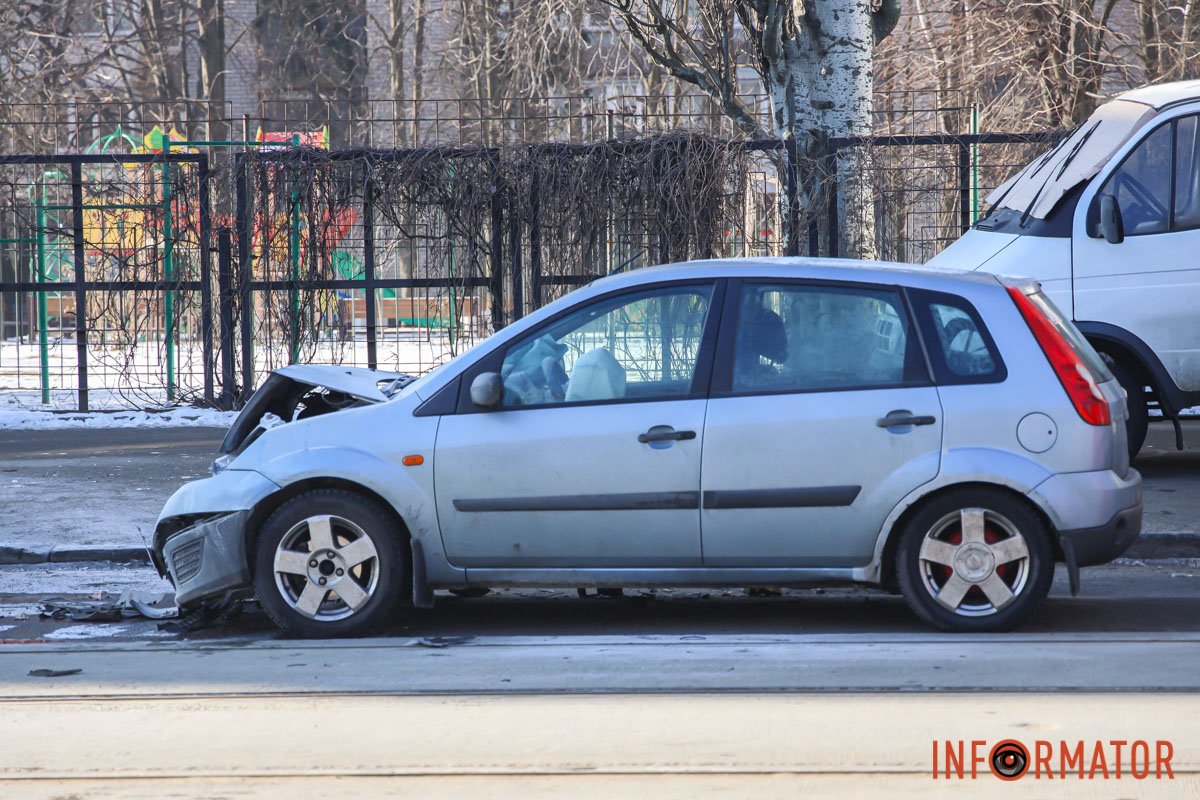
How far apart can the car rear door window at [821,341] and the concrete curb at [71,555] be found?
3.72m

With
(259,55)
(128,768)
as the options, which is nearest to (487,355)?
(128,768)

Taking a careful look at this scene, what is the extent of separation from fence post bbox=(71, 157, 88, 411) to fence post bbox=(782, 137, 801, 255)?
620 cm

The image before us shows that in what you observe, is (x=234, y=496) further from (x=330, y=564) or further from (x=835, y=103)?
(x=835, y=103)

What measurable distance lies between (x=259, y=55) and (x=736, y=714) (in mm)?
32703

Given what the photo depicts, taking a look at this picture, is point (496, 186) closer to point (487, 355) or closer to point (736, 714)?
point (487, 355)

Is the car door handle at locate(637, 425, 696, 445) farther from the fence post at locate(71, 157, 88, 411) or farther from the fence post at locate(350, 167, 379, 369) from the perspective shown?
the fence post at locate(71, 157, 88, 411)

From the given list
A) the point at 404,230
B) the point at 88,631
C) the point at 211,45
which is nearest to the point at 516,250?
the point at 404,230

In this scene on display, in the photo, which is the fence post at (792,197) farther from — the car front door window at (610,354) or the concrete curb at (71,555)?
the car front door window at (610,354)

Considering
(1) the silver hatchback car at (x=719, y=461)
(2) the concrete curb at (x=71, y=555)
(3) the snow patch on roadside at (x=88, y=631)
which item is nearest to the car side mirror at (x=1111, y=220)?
(1) the silver hatchback car at (x=719, y=461)

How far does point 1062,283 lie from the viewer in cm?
898

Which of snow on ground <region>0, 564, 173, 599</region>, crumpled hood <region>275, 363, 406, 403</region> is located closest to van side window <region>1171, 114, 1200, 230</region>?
crumpled hood <region>275, 363, 406, 403</region>

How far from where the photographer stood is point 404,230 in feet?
43.2

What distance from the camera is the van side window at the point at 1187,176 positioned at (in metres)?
8.85

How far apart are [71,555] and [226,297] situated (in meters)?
5.67
